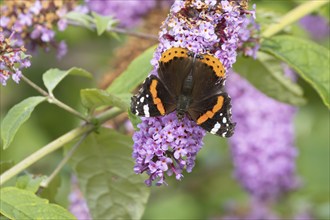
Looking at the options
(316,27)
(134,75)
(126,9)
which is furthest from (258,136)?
(316,27)

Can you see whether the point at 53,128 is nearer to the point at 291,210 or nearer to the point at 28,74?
the point at 28,74

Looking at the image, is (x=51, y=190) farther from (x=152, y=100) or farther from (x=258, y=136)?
(x=258, y=136)

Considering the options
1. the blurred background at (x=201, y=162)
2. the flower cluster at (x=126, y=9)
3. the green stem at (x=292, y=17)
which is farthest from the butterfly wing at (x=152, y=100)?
the blurred background at (x=201, y=162)

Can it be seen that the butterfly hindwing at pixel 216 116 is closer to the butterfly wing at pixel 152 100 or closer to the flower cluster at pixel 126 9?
the butterfly wing at pixel 152 100

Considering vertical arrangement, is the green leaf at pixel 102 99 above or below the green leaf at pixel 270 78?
below

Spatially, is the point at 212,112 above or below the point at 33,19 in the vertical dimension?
below

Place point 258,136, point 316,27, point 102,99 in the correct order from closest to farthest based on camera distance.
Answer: point 102,99, point 258,136, point 316,27

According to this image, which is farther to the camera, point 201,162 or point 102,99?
point 201,162
